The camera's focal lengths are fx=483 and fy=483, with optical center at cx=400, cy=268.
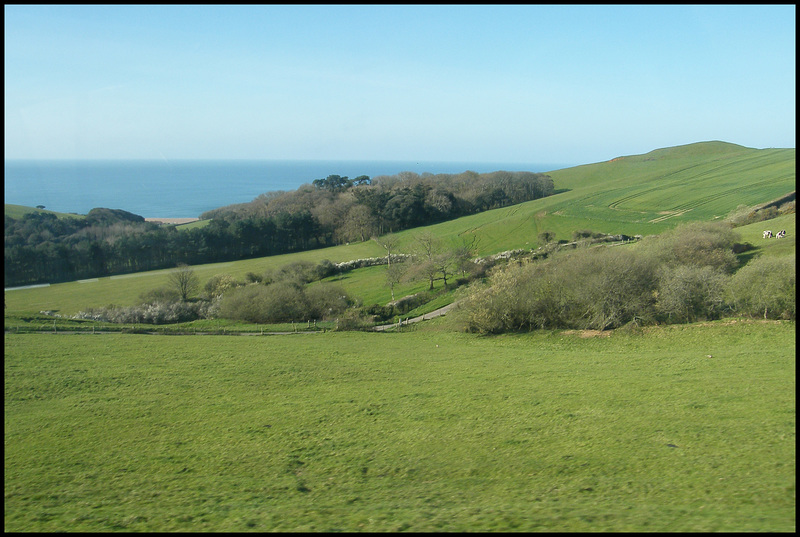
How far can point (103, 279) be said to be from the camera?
41.3 meters

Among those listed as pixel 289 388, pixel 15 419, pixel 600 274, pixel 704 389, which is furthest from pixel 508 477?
pixel 600 274

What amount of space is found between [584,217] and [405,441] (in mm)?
63439

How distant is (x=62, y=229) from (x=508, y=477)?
43.1 metres

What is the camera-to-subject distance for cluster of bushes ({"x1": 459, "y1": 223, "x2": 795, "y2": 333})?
2389 centimetres

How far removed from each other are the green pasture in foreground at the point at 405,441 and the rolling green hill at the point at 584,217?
20.3m

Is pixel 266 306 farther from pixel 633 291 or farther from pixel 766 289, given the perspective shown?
pixel 766 289

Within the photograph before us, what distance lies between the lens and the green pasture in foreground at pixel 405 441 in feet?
24.2

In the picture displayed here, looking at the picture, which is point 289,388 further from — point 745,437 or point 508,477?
point 745,437

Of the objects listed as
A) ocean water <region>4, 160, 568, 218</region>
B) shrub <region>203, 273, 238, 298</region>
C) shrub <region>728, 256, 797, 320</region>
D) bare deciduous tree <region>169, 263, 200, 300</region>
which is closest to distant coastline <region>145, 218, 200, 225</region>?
ocean water <region>4, 160, 568, 218</region>

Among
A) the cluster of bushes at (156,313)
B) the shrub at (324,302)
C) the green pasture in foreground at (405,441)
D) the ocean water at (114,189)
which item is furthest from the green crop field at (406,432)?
the ocean water at (114,189)

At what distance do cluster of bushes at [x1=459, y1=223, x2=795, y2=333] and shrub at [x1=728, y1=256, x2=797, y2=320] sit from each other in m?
0.04

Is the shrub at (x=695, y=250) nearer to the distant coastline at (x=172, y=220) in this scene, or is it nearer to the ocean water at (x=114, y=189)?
the ocean water at (x=114, y=189)

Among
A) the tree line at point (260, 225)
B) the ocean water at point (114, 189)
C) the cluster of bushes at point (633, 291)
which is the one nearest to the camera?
the cluster of bushes at point (633, 291)

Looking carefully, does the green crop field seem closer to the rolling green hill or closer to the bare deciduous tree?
the rolling green hill
